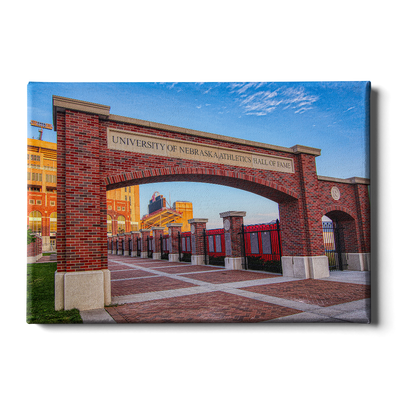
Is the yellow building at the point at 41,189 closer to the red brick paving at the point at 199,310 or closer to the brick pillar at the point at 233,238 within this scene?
the red brick paving at the point at 199,310

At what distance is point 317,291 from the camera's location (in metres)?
7.72

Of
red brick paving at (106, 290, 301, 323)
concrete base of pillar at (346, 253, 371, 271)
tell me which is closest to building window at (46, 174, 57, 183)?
red brick paving at (106, 290, 301, 323)

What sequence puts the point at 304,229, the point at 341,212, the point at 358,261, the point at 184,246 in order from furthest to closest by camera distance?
the point at 184,246 < the point at 358,261 < the point at 341,212 < the point at 304,229

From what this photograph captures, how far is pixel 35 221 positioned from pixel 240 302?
463cm

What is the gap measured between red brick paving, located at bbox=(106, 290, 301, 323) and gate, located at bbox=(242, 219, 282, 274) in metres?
5.87

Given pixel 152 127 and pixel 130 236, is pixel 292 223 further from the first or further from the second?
pixel 130 236

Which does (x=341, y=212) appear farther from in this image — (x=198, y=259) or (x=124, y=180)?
(x=124, y=180)

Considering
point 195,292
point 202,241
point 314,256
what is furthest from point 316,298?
point 202,241

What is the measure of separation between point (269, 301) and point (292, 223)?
498 centimetres

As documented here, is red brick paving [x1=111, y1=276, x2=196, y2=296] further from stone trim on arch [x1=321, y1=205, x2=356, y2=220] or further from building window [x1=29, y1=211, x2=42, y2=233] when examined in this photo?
stone trim on arch [x1=321, y1=205, x2=356, y2=220]

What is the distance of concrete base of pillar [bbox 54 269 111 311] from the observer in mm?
6234

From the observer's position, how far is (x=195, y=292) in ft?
26.1

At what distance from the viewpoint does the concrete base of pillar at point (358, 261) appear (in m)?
12.6

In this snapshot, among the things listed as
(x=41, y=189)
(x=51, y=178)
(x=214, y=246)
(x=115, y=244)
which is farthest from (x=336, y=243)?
(x=115, y=244)
